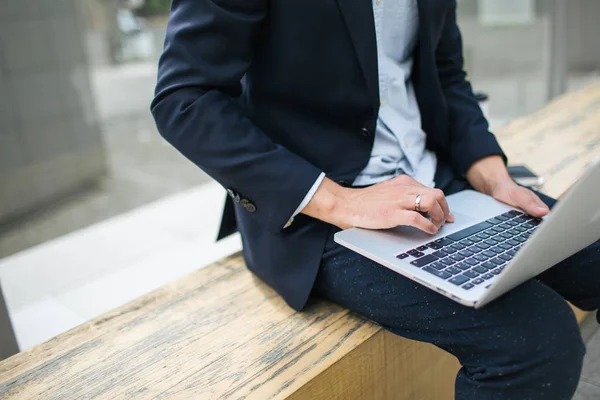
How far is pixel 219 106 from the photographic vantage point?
0.85m

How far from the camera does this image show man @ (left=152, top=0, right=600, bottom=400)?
750mm

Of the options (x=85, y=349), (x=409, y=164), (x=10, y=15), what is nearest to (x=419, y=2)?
(x=409, y=164)

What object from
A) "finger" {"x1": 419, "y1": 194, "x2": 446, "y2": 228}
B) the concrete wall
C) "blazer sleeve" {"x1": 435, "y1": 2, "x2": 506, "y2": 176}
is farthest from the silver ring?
the concrete wall

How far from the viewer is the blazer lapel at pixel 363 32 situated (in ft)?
2.89

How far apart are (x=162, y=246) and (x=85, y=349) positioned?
104 centimetres

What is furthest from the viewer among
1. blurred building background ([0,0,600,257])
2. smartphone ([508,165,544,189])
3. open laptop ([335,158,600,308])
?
blurred building background ([0,0,600,257])

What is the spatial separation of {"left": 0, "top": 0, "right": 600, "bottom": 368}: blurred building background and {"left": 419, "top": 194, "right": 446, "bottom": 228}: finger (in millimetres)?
1061

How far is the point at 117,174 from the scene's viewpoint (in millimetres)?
2006

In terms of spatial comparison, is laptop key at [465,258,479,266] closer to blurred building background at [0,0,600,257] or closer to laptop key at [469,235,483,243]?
laptop key at [469,235,483,243]

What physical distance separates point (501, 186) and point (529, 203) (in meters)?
0.09

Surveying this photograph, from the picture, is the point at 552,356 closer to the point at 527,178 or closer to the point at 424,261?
the point at 424,261

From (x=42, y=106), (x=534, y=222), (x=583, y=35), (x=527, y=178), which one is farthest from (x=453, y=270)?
(x=583, y=35)

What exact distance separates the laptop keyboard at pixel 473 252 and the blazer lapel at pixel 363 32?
0.28 meters

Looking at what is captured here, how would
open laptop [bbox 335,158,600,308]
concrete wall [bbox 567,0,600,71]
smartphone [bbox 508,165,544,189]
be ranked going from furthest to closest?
concrete wall [bbox 567,0,600,71] < smartphone [bbox 508,165,544,189] < open laptop [bbox 335,158,600,308]
